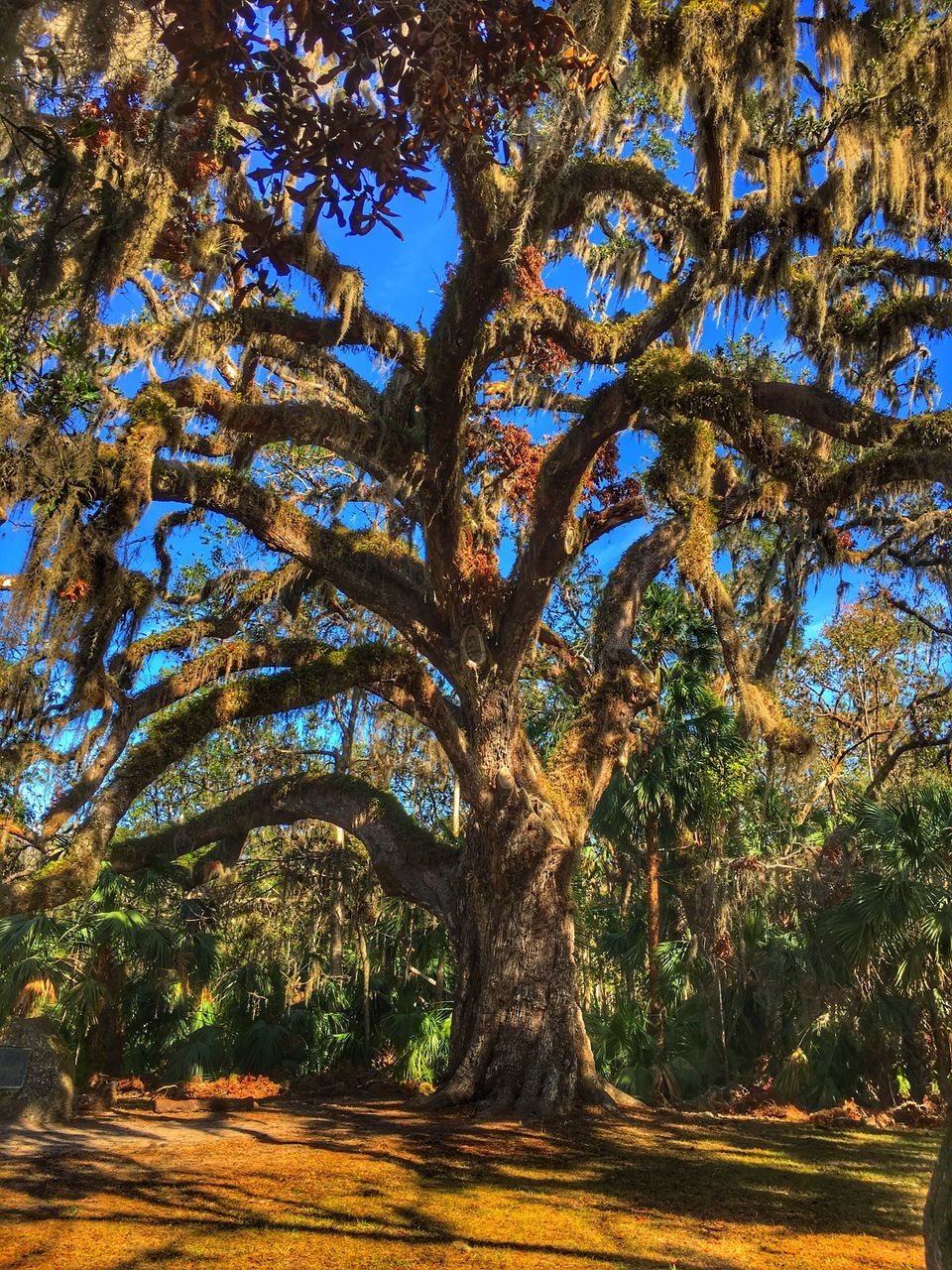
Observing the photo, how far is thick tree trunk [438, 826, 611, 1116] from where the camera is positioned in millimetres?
8367

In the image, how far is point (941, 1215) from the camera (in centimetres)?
283

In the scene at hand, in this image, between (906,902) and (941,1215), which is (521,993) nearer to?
(906,902)

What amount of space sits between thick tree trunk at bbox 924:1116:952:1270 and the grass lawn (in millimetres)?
1656

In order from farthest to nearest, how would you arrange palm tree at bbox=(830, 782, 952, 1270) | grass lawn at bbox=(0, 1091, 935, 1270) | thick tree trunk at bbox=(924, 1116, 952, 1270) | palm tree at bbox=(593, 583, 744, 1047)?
palm tree at bbox=(593, 583, 744, 1047), palm tree at bbox=(830, 782, 952, 1270), grass lawn at bbox=(0, 1091, 935, 1270), thick tree trunk at bbox=(924, 1116, 952, 1270)

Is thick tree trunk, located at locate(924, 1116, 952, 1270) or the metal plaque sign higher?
thick tree trunk, located at locate(924, 1116, 952, 1270)

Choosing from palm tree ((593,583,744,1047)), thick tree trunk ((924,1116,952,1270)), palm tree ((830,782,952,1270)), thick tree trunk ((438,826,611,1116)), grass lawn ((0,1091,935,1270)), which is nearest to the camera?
thick tree trunk ((924,1116,952,1270))

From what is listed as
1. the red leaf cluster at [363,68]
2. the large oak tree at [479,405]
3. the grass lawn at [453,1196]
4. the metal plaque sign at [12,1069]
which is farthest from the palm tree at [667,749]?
the red leaf cluster at [363,68]

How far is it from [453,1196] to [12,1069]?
504 cm

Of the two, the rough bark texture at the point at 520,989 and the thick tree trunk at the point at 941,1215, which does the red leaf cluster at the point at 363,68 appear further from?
the rough bark texture at the point at 520,989

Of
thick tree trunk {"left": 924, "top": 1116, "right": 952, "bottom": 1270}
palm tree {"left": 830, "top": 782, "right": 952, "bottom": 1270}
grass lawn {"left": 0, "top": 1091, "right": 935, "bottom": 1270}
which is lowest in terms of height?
grass lawn {"left": 0, "top": 1091, "right": 935, "bottom": 1270}

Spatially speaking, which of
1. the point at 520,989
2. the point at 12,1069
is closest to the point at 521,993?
the point at 520,989

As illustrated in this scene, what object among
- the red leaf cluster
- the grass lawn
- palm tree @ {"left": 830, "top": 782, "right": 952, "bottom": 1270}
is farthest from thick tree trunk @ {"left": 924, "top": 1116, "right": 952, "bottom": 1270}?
palm tree @ {"left": 830, "top": 782, "right": 952, "bottom": 1270}

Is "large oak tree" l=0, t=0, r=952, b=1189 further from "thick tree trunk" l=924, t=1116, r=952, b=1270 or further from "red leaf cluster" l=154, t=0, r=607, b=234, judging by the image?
"thick tree trunk" l=924, t=1116, r=952, b=1270

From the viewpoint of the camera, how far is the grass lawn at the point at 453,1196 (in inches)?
172
